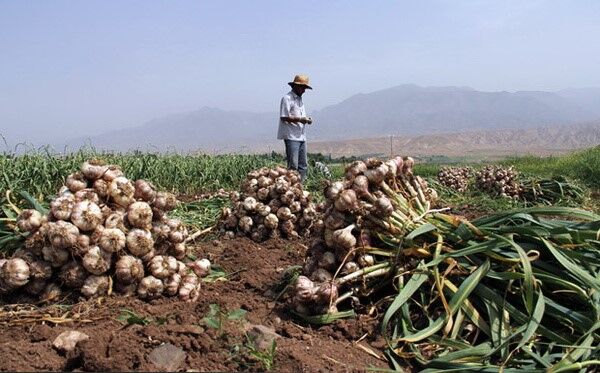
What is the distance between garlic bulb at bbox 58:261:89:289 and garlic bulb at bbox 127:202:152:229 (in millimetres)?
315

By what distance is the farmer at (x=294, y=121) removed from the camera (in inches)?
306

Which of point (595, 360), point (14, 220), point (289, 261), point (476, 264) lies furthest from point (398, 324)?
point (14, 220)

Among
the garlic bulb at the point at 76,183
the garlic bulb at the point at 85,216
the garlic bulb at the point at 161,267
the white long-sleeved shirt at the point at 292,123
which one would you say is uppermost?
the white long-sleeved shirt at the point at 292,123

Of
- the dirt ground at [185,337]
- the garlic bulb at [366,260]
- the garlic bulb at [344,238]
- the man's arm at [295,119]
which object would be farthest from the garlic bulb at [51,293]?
the man's arm at [295,119]

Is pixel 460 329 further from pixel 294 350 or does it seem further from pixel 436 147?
pixel 436 147

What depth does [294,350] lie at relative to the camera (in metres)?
2.09

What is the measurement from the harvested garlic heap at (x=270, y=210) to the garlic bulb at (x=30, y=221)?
Answer: 1970 mm

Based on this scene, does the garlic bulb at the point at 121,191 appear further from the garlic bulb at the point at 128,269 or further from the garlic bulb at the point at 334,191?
the garlic bulb at the point at 334,191

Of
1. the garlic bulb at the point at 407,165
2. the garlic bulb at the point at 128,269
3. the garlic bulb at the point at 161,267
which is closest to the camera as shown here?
the garlic bulb at the point at 128,269

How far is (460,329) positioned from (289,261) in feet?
5.51

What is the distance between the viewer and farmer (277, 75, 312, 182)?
25.5 feet

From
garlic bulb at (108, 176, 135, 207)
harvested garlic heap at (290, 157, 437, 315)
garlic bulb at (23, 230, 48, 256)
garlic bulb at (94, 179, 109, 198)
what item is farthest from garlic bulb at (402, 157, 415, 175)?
garlic bulb at (23, 230, 48, 256)

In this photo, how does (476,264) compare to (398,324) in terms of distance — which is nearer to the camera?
(398,324)

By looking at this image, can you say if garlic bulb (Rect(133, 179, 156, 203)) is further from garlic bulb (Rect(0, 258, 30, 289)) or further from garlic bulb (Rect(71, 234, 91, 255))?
garlic bulb (Rect(0, 258, 30, 289))
